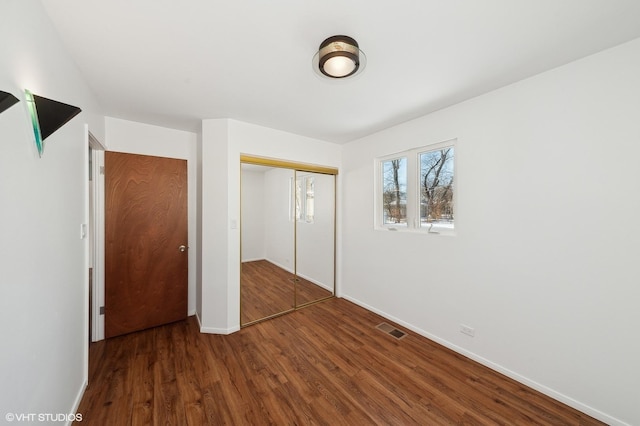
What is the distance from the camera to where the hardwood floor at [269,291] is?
3.14 metres

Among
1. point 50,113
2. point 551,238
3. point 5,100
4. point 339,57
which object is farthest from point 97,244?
point 551,238

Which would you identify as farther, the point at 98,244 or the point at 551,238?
the point at 98,244

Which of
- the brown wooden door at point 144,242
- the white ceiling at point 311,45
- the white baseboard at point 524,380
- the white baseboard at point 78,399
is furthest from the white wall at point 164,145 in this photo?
the white baseboard at point 524,380

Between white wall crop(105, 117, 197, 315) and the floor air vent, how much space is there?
8.11 feet

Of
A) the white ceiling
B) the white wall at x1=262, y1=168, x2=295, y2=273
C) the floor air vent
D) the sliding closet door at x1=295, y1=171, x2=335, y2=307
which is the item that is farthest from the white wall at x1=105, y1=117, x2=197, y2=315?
the floor air vent

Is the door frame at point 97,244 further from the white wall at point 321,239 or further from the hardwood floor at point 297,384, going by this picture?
the white wall at point 321,239

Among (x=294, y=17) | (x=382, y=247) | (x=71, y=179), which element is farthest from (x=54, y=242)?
(x=382, y=247)

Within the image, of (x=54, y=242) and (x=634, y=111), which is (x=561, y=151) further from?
(x=54, y=242)

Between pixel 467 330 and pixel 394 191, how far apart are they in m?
1.72

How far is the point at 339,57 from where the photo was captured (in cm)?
148

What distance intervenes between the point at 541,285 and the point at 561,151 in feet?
3.44

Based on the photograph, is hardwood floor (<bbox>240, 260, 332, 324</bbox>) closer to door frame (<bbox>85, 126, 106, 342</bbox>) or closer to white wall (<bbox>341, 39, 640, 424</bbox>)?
door frame (<bbox>85, 126, 106, 342</bbox>)

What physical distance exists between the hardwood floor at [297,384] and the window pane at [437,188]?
1.36m

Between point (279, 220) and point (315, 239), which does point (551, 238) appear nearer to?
point (315, 239)
